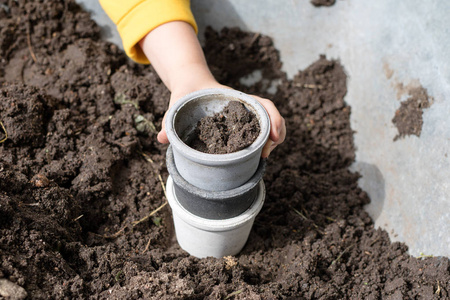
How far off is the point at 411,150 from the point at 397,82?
380 millimetres

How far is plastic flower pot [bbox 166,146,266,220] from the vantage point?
4.81ft

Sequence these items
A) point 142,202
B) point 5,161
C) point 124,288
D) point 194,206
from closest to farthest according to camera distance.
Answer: point 124,288 < point 194,206 < point 5,161 < point 142,202

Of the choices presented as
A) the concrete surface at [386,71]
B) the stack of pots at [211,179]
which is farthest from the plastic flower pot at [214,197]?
the concrete surface at [386,71]

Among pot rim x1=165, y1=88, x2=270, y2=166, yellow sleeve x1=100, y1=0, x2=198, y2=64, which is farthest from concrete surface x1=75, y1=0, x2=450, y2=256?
pot rim x1=165, y1=88, x2=270, y2=166

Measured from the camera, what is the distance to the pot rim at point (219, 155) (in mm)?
1302

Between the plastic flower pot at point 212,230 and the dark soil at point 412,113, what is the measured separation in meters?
0.78

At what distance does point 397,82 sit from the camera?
2.08m

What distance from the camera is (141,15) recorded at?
6.15 ft

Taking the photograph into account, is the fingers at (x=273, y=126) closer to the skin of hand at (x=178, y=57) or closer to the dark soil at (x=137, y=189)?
the skin of hand at (x=178, y=57)

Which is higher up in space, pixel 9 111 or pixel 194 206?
pixel 9 111

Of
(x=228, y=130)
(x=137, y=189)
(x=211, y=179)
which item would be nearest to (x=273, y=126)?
(x=228, y=130)

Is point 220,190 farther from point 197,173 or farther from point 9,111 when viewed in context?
point 9,111

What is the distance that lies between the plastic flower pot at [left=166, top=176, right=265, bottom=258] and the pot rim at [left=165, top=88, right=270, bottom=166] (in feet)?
1.27

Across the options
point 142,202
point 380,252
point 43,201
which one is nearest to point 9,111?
point 43,201
